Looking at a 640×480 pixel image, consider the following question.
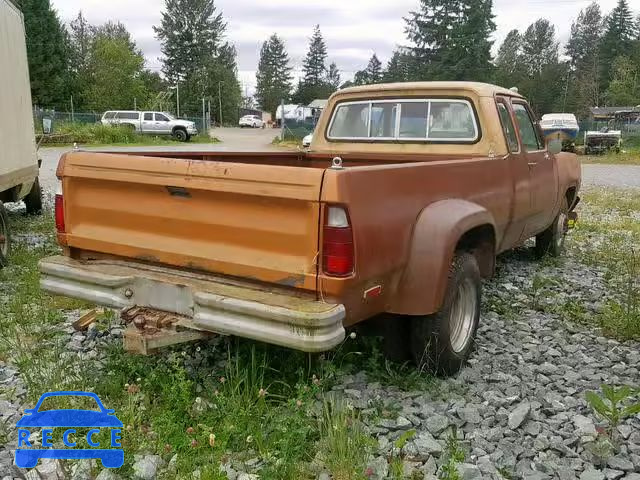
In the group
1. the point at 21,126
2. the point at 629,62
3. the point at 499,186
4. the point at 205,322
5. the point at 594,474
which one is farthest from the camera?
the point at 629,62

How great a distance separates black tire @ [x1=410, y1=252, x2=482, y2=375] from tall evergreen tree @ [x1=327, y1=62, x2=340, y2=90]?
96.6 meters

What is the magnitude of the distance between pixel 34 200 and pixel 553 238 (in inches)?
304

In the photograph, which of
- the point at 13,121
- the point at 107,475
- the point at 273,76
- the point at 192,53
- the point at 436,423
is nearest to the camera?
the point at 107,475

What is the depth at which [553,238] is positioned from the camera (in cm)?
733

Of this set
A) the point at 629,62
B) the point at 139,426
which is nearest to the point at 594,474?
the point at 139,426

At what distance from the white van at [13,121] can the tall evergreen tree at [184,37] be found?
217ft

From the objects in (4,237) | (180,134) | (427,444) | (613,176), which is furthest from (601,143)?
(427,444)

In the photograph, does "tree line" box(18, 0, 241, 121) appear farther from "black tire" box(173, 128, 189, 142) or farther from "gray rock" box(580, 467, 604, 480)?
"gray rock" box(580, 467, 604, 480)

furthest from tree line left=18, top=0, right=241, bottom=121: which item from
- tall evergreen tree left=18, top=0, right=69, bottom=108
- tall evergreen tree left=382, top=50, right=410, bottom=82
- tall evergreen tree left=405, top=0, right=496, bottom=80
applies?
tall evergreen tree left=405, top=0, right=496, bottom=80

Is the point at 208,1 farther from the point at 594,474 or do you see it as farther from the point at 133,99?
the point at 594,474

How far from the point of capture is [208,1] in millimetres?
73000

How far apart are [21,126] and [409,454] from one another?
6.75m

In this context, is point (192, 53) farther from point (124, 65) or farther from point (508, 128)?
point (508, 128)

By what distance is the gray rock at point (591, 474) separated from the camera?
117 inches
